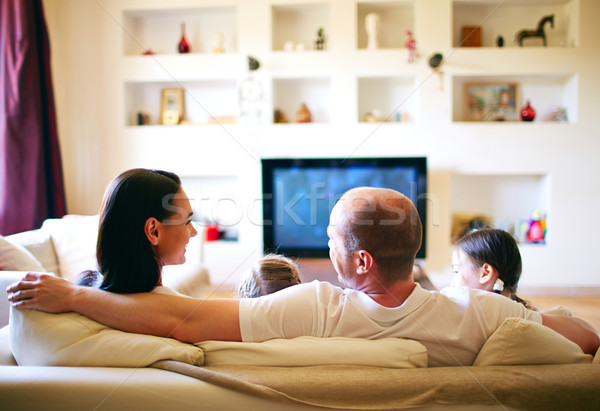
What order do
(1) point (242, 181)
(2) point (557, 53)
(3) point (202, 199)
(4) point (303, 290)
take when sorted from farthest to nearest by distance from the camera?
(3) point (202, 199), (1) point (242, 181), (2) point (557, 53), (4) point (303, 290)

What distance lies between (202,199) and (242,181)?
58cm

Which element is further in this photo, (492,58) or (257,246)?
(257,246)

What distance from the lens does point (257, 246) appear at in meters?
4.11

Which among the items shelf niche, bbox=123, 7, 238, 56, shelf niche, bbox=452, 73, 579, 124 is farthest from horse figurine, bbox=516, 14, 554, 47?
shelf niche, bbox=123, 7, 238, 56

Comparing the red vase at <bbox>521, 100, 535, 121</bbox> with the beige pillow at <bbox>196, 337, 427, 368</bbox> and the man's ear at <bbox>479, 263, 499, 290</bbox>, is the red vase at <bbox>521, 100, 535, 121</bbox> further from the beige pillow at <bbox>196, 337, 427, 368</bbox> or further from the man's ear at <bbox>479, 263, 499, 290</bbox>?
the beige pillow at <bbox>196, 337, 427, 368</bbox>

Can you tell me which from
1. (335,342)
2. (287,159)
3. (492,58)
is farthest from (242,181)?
(335,342)

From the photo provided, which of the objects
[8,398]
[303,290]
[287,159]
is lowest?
[8,398]

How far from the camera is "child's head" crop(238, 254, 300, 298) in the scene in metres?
1.24

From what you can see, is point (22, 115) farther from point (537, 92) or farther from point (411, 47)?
point (537, 92)

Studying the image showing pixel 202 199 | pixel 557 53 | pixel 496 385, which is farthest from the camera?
pixel 202 199

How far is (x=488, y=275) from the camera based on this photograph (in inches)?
52.7

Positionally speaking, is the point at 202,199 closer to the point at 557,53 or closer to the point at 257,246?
the point at 257,246

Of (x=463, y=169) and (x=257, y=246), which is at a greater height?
(x=463, y=169)

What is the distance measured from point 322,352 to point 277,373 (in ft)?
0.34
